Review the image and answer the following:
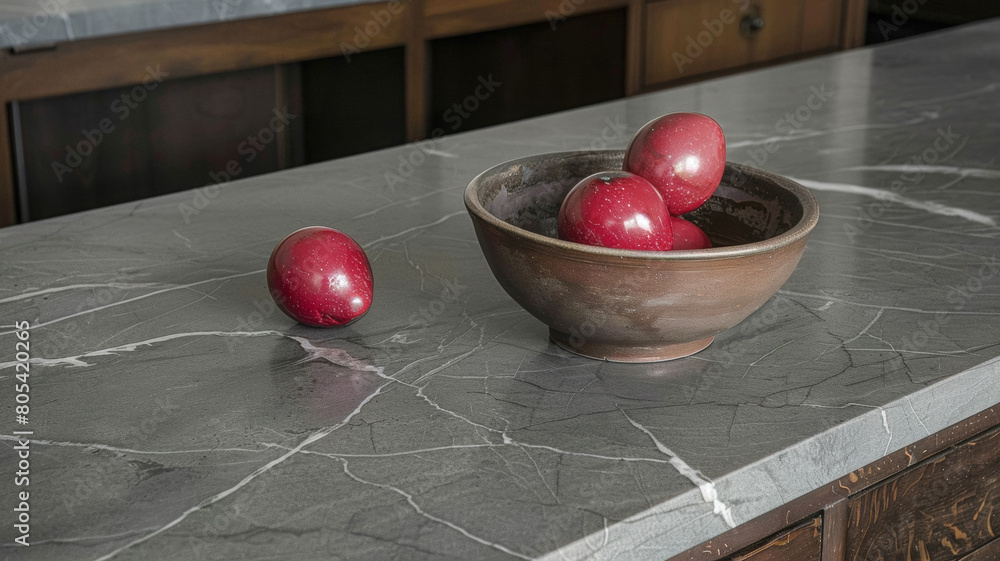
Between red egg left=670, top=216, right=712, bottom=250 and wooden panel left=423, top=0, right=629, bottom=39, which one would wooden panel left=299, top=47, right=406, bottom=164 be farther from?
red egg left=670, top=216, right=712, bottom=250

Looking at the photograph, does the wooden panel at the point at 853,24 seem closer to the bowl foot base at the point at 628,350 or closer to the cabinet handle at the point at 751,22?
the cabinet handle at the point at 751,22

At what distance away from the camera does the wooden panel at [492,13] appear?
2268 mm

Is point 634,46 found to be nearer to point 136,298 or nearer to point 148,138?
point 148,138

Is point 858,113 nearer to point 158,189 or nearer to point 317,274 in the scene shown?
point 317,274

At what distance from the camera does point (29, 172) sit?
1.80 m

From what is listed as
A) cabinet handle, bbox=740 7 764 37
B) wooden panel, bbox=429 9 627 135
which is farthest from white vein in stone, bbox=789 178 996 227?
cabinet handle, bbox=740 7 764 37

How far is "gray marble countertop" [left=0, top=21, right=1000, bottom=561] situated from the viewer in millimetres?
580

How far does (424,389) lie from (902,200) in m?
0.64

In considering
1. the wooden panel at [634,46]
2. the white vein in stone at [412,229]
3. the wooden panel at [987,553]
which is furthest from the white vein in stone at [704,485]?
the wooden panel at [634,46]

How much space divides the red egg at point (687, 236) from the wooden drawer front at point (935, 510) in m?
0.21

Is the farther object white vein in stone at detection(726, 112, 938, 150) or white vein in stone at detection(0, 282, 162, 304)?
white vein in stone at detection(726, 112, 938, 150)

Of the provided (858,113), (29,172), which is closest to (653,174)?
(858,113)

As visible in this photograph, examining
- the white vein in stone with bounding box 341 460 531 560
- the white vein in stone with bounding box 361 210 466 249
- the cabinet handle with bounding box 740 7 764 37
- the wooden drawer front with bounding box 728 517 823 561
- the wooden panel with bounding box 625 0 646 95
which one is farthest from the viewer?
the cabinet handle with bounding box 740 7 764 37

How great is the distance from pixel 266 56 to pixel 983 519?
1590mm
